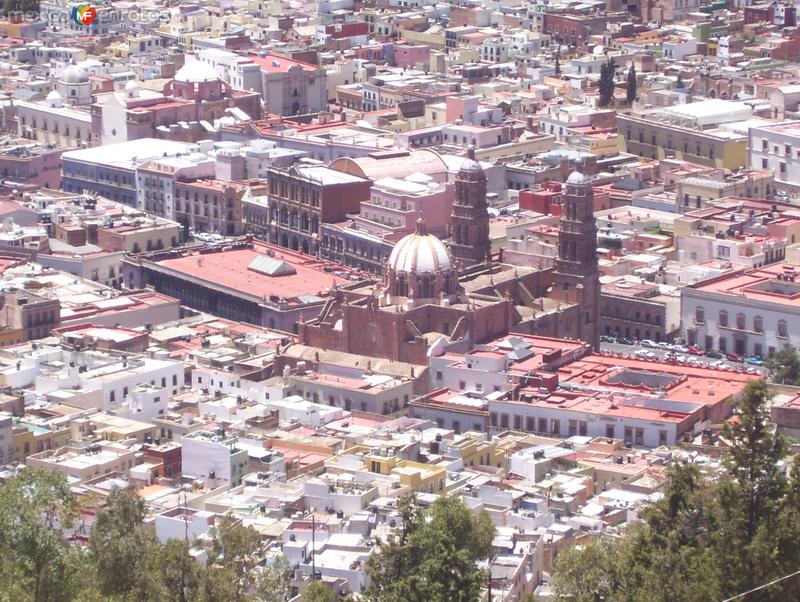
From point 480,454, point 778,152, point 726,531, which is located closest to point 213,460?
point 480,454

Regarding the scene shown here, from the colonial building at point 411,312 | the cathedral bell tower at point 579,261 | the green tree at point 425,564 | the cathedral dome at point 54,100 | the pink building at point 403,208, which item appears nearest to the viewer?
the green tree at point 425,564

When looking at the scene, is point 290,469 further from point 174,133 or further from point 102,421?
point 174,133

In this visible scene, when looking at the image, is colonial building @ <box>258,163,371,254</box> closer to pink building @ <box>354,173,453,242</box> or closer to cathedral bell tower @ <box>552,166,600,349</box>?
pink building @ <box>354,173,453,242</box>

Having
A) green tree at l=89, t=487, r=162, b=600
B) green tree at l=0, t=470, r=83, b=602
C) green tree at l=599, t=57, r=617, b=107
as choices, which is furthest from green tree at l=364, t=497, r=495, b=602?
green tree at l=599, t=57, r=617, b=107

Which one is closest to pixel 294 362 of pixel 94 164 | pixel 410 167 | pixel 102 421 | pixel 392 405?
pixel 392 405

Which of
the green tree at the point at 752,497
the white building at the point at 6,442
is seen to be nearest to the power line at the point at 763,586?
the green tree at the point at 752,497

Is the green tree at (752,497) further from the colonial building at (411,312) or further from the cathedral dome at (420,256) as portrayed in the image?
the cathedral dome at (420,256)
